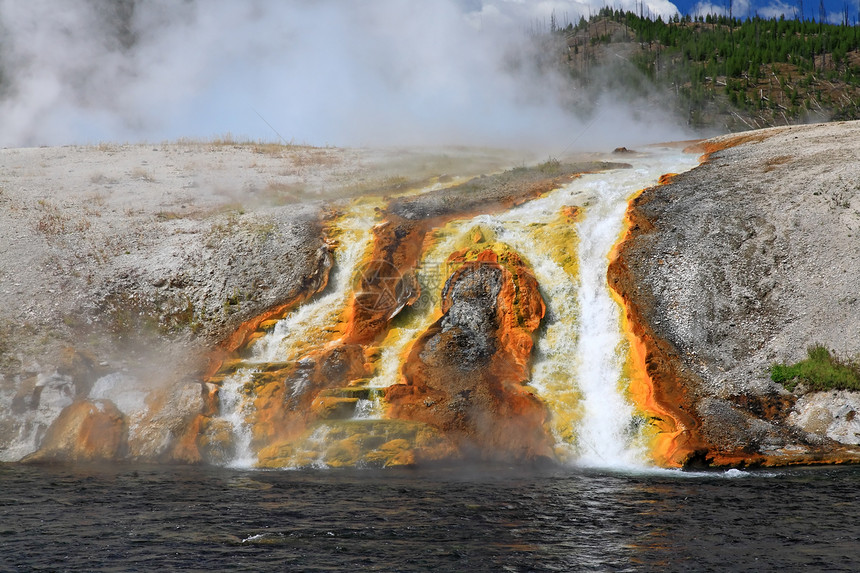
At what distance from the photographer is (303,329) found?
60.0 feet

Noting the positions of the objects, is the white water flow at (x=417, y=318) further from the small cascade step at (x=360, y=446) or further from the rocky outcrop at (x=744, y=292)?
the rocky outcrop at (x=744, y=292)

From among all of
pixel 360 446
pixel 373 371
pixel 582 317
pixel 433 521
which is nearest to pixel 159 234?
pixel 373 371


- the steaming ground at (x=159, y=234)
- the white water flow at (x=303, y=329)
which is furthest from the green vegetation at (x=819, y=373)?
the steaming ground at (x=159, y=234)

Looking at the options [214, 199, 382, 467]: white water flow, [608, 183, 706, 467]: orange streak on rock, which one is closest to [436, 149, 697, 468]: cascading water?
[608, 183, 706, 467]: orange streak on rock

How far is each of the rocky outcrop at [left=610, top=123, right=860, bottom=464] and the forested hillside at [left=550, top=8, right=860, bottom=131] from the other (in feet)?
106

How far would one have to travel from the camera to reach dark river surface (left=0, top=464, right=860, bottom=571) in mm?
8211

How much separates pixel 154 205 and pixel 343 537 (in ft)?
67.9

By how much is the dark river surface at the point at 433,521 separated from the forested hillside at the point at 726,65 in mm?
44777

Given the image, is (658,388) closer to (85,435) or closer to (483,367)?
(483,367)

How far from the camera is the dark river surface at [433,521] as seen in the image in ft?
26.9

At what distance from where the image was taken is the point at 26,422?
15430 mm

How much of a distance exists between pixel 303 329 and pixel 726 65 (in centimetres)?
5141

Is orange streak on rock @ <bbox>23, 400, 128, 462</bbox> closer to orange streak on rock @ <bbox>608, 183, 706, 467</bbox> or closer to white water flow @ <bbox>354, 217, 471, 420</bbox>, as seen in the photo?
white water flow @ <bbox>354, 217, 471, 420</bbox>

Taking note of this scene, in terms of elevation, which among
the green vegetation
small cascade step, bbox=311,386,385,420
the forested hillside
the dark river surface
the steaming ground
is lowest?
the dark river surface
